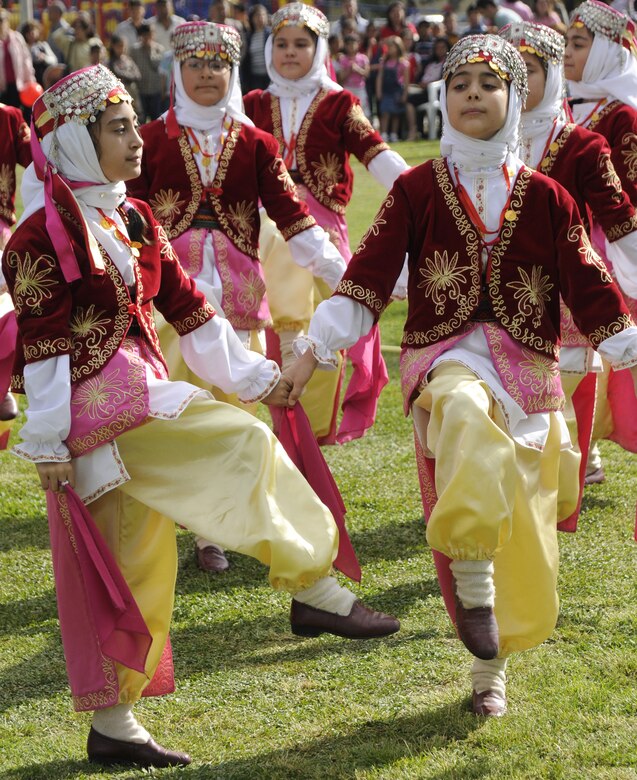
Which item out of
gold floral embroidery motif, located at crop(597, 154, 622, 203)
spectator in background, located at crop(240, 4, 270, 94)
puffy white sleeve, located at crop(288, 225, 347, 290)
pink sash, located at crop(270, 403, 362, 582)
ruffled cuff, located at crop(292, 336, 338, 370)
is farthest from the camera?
spectator in background, located at crop(240, 4, 270, 94)

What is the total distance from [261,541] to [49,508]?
2.21 feet

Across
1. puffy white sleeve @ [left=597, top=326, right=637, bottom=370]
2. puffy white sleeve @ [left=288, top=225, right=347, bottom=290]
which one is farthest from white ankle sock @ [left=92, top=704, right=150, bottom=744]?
puffy white sleeve @ [left=288, top=225, right=347, bottom=290]

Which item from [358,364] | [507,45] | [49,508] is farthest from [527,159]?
[49,508]

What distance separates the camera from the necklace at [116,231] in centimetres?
360

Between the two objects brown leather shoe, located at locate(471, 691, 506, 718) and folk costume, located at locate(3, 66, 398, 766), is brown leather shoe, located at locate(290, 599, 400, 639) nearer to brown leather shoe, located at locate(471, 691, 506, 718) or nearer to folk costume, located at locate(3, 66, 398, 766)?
folk costume, located at locate(3, 66, 398, 766)

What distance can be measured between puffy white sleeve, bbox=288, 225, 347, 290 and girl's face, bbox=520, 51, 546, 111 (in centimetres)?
102

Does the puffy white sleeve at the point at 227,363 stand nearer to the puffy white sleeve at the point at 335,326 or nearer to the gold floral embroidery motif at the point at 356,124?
the puffy white sleeve at the point at 335,326

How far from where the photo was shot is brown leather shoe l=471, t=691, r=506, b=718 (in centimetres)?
375

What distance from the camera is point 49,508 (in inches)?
142

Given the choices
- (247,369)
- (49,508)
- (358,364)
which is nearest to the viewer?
(49,508)

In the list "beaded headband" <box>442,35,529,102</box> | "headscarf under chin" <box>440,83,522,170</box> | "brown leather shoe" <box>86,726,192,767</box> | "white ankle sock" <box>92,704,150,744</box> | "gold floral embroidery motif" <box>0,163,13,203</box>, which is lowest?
"brown leather shoe" <box>86,726,192,767</box>

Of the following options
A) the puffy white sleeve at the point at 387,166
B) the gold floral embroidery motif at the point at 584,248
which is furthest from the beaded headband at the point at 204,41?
the gold floral embroidery motif at the point at 584,248

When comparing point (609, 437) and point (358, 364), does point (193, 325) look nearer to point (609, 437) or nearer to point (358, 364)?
point (358, 364)

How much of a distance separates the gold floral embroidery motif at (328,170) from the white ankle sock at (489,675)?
9.44 ft
